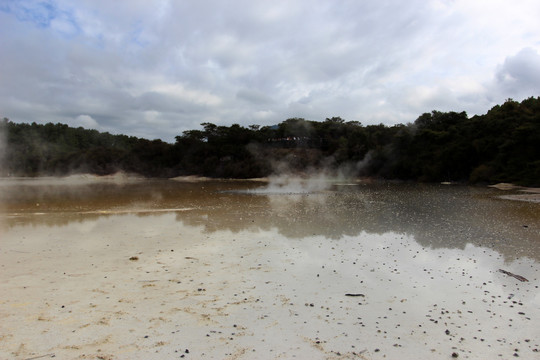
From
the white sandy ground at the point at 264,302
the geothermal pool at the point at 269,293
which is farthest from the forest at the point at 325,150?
the white sandy ground at the point at 264,302

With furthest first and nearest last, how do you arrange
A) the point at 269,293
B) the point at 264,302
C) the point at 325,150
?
the point at 325,150 < the point at 269,293 < the point at 264,302

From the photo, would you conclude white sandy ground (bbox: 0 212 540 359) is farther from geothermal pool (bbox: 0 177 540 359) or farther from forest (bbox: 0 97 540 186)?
forest (bbox: 0 97 540 186)

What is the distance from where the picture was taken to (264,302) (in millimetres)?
5406

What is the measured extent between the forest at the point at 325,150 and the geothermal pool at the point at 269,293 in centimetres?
3311

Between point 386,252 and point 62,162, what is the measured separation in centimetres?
8783

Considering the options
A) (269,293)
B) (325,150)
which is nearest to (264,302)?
(269,293)

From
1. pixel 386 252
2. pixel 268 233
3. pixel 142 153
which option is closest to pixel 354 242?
pixel 386 252

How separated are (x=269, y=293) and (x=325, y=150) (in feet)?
229

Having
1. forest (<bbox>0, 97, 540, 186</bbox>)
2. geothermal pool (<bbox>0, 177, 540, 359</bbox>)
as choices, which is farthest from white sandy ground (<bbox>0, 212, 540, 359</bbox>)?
forest (<bbox>0, 97, 540, 186</bbox>)

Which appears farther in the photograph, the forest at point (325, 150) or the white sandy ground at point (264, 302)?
the forest at point (325, 150)

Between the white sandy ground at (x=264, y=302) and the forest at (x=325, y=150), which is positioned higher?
the forest at (x=325, y=150)

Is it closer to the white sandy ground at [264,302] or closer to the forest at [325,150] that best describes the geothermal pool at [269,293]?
the white sandy ground at [264,302]

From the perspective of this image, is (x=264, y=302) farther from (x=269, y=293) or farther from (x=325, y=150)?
(x=325, y=150)

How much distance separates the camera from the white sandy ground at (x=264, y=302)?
408 centimetres
